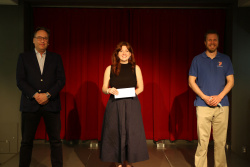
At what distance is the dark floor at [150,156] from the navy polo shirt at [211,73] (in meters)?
1.21

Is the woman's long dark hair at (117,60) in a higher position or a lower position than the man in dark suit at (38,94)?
higher

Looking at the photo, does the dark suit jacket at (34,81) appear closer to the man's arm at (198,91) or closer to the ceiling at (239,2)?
the man's arm at (198,91)

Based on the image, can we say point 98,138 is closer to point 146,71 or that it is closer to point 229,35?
point 146,71

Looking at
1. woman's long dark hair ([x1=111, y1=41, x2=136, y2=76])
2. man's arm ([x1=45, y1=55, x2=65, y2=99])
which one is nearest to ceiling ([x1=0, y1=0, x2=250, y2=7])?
man's arm ([x1=45, y1=55, x2=65, y2=99])

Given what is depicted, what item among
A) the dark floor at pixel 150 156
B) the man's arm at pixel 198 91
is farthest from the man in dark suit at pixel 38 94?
the man's arm at pixel 198 91

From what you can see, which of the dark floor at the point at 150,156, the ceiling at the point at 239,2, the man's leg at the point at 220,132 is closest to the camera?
the man's leg at the point at 220,132

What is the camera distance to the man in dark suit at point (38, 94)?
Answer: 283 centimetres

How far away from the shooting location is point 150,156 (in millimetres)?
4078

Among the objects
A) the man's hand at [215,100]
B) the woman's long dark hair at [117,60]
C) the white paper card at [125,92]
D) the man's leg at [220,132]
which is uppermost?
the woman's long dark hair at [117,60]

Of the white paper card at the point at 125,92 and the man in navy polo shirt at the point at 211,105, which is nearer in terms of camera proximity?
the white paper card at the point at 125,92

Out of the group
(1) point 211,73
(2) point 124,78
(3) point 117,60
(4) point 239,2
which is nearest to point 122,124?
(2) point 124,78

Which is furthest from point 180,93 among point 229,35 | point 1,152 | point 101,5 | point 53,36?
point 1,152

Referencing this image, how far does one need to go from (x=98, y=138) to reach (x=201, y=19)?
3.01 metres

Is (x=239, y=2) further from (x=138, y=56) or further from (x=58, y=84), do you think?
(x=58, y=84)
